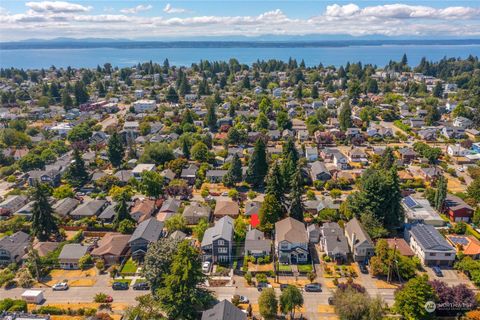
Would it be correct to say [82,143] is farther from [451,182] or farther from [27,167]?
[451,182]

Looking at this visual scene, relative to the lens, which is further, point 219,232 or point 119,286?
point 219,232

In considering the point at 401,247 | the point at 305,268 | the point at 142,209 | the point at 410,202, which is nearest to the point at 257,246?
the point at 305,268

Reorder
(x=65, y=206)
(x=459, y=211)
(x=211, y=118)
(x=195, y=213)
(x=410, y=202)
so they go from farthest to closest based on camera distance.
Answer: (x=211, y=118), (x=65, y=206), (x=410, y=202), (x=195, y=213), (x=459, y=211)

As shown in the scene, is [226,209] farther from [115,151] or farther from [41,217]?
[115,151]

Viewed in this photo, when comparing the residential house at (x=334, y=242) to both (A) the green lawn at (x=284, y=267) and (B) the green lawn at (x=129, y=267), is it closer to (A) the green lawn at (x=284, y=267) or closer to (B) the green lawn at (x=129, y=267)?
(A) the green lawn at (x=284, y=267)

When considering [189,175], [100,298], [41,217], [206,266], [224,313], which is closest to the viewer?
[224,313]

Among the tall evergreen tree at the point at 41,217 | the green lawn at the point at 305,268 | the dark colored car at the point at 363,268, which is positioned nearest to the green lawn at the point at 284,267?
the green lawn at the point at 305,268

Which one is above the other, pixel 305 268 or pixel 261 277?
pixel 261 277
